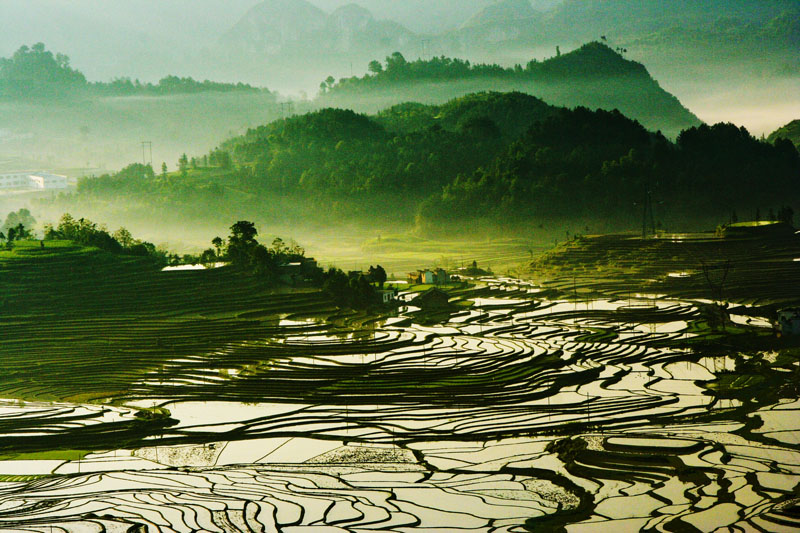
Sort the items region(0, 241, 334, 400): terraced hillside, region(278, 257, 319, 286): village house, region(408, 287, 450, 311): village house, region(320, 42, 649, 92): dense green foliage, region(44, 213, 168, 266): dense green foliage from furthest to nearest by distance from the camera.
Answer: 1. region(320, 42, 649, 92): dense green foliage
2. region(44, 213, 168, 266): dense green foliage
3. region(278, 257, 319, 286): village house
4. region(408, 287, 450, 311): village house
5. region(0, 241, 334, 400): terraced hillside

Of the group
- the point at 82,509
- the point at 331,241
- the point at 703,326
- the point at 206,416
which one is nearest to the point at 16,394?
the point at 206,416

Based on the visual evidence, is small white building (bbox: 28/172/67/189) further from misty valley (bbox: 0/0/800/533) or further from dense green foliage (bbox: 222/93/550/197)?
dense green foliage (bbox: 222/93/550/197)

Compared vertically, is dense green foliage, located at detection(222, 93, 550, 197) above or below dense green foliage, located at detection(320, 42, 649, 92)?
below

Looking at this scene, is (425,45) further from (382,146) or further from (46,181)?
(46,181)

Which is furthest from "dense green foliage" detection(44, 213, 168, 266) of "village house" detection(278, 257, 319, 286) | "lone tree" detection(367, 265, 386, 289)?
"lone tree" detection(367, 265, 386, 289)

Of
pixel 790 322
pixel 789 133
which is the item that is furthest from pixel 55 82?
pixel 789 133

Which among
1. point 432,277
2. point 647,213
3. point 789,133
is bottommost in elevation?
point 432,277

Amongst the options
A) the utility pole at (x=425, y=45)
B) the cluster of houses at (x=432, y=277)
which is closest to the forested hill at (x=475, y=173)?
the utility pole at (x=425, y=45)
